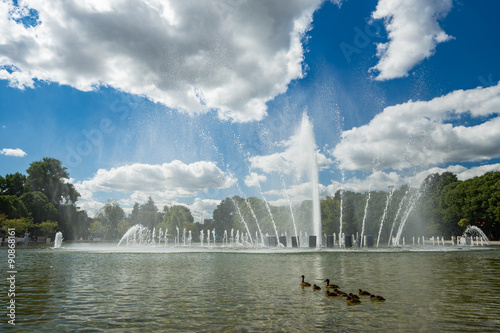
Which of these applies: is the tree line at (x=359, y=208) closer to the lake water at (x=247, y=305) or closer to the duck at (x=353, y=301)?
the lake water at (x=247, y=305)

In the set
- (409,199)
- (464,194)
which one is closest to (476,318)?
(464,194)

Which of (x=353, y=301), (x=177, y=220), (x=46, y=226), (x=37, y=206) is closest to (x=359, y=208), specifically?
(x=46, y=226)

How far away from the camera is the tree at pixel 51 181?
4365 inches

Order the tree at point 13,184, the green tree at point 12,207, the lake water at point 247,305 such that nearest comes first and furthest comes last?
the lake water at point 247,305
the green tree at point 12,207
the tree at point 13,184

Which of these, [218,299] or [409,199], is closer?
[218,299]

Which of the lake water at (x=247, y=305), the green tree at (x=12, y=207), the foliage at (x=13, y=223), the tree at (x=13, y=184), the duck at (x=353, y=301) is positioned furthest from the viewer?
the tree at (x=13, y=184)

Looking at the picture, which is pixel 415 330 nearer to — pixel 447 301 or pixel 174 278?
pixel 447 301

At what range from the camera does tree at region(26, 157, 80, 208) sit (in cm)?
11088

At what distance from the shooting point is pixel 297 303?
48.4 feet

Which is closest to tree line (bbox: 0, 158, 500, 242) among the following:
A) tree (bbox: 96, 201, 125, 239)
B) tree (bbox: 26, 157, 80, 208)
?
tree (bbox: 26, 157, 80, 208)

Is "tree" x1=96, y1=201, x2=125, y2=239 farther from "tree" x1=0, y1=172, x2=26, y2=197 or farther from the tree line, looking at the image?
"tree" x1=0, y1=172, x2=26, y2=197

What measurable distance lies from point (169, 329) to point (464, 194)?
101 m

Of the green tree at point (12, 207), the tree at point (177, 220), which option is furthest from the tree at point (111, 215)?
the green tree at point (12, 207)

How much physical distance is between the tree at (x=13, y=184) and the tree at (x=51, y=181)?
2.38m
